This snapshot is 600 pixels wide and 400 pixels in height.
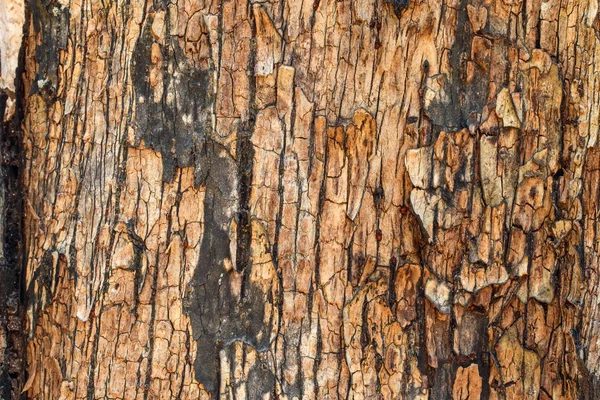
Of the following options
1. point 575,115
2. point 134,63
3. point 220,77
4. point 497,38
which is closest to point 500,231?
point 575,115

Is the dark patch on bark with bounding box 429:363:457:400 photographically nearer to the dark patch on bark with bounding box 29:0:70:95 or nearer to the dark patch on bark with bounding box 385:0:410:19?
the dark patch on bark with bounding box 385:0:410:19

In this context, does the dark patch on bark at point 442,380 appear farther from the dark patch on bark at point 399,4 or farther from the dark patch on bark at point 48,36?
the dark patch on bark at point 48,36

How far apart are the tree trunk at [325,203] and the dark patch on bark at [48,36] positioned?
0.18 m

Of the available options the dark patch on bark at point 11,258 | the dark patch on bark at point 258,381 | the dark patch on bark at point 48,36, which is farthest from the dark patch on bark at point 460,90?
the dark patch on bark at point 11,258

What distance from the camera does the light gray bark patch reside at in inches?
54.0

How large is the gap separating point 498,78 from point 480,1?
0.18 meters

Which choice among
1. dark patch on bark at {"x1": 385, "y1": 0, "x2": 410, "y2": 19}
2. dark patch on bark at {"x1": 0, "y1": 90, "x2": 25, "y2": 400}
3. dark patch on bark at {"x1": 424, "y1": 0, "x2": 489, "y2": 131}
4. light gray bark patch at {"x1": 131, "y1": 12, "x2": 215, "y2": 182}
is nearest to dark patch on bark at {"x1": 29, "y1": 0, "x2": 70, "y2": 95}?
dark patch on bark at {"x1": 0, "y1": 90, "x2": 25, "y2": 400}

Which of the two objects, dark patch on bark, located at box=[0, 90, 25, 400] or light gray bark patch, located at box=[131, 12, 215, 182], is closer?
light gray bark patch, located at box=[131, 12, 215, 182]

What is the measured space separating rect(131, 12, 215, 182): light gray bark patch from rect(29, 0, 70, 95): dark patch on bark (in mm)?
267

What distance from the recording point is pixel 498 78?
139cm

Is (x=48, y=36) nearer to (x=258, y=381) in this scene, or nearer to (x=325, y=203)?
(x=325, y=203)

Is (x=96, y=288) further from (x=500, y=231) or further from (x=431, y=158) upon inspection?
(x=500, y=231)

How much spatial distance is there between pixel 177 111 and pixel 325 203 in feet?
1.29

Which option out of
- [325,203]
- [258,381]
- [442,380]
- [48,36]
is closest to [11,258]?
[48,36]
